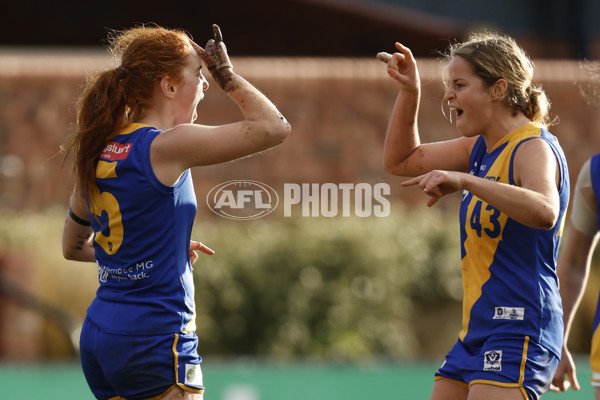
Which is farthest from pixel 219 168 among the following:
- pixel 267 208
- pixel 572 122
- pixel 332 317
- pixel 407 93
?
pixel 407 93

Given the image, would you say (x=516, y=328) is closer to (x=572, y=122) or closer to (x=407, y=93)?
(x=407, y=93)

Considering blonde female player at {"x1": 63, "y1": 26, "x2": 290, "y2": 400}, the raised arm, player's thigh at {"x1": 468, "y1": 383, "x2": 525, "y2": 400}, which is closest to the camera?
blonde female player at {"x1": 63, "y1": 26, "x2": 290, "y2": 400}

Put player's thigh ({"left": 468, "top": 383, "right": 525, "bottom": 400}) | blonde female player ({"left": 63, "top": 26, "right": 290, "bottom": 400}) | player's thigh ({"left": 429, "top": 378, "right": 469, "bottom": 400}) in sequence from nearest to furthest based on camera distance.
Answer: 1. blonde female player ({"left": 63, "top": 26, "right": 290, "bottom": 400})
2. player's thigh ({"left": 468, "top": 383, "right": 525, "bottom": 400})
3. player's thigh ({"left": 429, "top": 378, "right": 469, "bottom": 400})

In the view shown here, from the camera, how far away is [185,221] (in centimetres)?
331

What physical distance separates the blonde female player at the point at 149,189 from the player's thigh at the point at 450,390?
936 millimetres

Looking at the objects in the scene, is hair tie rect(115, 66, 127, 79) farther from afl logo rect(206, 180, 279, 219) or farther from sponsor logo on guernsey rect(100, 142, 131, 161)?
afl logo rect(206, 180, 279, 219)

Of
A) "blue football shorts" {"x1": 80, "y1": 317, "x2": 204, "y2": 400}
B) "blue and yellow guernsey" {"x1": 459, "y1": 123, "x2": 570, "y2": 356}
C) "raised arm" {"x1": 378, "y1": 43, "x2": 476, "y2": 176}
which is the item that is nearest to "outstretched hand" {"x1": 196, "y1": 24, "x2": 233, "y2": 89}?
"raised arm" {"x1": 378, "y1": 43, "x2": 476, "y2": 176}

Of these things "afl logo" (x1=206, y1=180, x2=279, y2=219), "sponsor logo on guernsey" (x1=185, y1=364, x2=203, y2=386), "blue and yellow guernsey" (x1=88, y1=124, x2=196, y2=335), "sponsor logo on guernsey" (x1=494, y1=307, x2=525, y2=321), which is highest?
"afl logo" (x1=206, y1=180, x2=279, y2=219)

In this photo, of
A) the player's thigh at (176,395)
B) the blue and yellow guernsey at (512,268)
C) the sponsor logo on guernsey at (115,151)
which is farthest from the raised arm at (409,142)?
the player's thigh at (176,395)

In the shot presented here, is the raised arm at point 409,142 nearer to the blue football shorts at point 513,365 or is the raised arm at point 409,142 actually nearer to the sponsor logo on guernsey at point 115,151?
the blue football shorts at point 513,365

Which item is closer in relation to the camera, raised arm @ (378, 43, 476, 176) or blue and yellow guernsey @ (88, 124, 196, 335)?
blue and yellow guernsey @ (88, 124, 196, 335)

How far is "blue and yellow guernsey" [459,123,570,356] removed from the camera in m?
3.42

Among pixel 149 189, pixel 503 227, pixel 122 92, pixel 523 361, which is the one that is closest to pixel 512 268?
pixel 503 227

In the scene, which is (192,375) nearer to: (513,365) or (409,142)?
(513,365)
